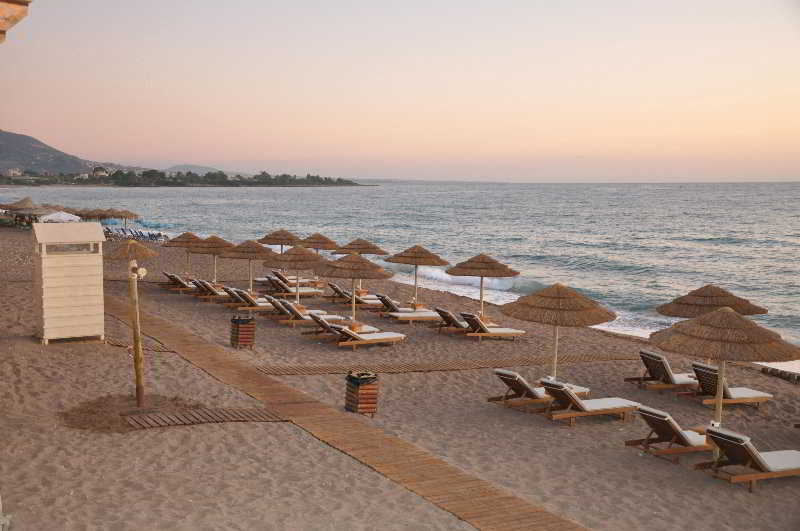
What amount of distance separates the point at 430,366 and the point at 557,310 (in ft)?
7.98

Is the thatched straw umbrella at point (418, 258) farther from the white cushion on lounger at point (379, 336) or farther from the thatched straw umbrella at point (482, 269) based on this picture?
the white cushion on lounger at point (379, 336)

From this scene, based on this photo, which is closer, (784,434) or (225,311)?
(784,434)

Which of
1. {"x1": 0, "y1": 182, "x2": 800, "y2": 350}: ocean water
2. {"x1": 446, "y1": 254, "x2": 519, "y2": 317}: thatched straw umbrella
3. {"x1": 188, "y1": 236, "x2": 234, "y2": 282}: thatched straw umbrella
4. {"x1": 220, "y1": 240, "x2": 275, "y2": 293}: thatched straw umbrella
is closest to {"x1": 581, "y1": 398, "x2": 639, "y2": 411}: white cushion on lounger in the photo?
{"x1": 446, "y1": 254, "x2": 519, "y2": 317}: thatched straw umbrella

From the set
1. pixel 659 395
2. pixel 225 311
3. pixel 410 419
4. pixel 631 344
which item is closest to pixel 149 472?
pixel 410 419

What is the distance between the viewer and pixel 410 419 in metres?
8.31

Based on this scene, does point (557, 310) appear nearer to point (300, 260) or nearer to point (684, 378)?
point (684, 378)

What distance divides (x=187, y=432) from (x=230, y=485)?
1.41m

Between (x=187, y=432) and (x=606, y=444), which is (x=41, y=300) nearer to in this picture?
(x=187, y=432)

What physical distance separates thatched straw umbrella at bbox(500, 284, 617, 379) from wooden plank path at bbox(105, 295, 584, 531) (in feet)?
Answer: 9.59

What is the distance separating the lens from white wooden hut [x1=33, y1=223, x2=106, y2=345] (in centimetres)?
986

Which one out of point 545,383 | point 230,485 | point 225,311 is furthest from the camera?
point 225,311

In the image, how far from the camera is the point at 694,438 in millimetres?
7707

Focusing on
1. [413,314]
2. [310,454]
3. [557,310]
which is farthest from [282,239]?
[310,454]

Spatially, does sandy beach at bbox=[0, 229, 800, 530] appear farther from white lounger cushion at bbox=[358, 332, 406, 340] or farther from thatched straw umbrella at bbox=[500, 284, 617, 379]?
thatched straw umbrella at bbox=[500, 284, 617, 379]
